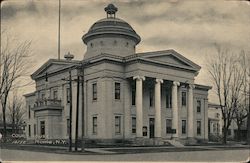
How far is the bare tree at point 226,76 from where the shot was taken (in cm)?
2425

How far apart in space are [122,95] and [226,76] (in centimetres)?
1259

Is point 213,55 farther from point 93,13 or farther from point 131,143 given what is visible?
point 131,143

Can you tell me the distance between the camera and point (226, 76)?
2681cm

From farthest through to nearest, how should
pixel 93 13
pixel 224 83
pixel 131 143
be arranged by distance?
pixel 131 143 → pixel 224 83 → pixel 93 13

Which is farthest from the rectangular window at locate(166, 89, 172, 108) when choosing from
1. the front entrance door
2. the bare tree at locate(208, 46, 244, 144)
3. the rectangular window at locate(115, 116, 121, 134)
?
the bare tree at locate(208, 46, 244, 144)

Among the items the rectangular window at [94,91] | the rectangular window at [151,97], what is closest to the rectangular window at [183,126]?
the rectangular window at [151,97]

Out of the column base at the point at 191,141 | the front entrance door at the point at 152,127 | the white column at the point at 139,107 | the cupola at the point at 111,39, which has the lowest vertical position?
the column base at the point at 191,141

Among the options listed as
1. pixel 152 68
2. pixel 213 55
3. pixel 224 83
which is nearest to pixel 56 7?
pixel 213 55

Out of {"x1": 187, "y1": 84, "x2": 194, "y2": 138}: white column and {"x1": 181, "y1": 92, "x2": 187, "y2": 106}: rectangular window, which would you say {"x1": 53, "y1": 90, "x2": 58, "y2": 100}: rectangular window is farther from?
{"x1": 187, "y1": 84, "x2": 194, "y2": 138}: white column

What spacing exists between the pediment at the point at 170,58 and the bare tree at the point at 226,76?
731 cm

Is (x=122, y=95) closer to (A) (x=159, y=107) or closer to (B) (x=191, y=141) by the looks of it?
(A) (x=159, y=107)

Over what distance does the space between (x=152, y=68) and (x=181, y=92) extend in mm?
5498

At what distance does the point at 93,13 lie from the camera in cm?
2250

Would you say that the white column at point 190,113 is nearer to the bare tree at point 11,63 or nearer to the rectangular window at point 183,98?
the rectangular window at point 183,98
